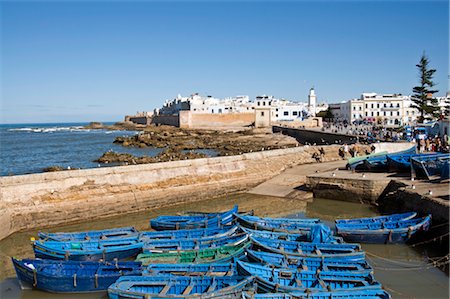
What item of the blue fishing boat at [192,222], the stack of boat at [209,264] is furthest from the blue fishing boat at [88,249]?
the blue fishing boat at [192,222]

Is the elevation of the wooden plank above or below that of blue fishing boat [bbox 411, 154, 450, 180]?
below

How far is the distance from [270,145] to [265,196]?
27.3 meters

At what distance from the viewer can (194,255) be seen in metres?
13.6

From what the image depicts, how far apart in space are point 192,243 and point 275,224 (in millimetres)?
4076

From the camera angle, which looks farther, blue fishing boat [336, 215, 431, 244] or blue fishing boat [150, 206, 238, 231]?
blue fishing boat [150, 206, 238, 231]

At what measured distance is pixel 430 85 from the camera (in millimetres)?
48281

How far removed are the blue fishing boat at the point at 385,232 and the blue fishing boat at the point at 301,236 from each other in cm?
133

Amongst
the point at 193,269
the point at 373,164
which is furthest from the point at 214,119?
the point at 193,269

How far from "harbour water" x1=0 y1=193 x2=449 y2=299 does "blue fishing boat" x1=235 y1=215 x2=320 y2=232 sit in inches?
98.7

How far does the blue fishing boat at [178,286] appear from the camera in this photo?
10156 mm

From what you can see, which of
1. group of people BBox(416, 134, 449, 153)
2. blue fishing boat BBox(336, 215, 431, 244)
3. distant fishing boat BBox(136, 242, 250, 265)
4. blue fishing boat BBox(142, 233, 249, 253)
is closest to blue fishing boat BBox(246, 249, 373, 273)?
distant fishing boat BBox(136, 242, 250, 265)

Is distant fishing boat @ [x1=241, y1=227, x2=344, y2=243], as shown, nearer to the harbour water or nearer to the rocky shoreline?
the harbour water

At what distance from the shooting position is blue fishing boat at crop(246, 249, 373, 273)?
477 inches

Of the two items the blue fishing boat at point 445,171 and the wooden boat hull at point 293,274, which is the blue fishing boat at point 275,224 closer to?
the wooden boat hull at point 293,274
